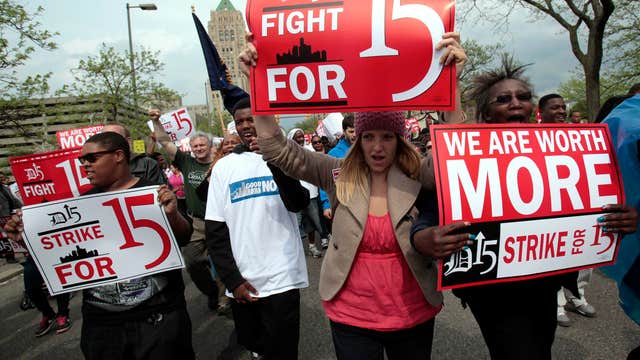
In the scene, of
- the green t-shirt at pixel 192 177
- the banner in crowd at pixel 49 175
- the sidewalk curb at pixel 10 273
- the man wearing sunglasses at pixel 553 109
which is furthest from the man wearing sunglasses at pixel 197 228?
the sidewalk curb at pixel 10 273

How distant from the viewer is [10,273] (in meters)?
7.25

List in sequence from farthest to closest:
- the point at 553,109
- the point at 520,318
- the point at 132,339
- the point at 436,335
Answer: the point at 553,109 < the point at 436,335 < the point at 132,339 < the point at 520,318

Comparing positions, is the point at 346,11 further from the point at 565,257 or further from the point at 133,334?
the point at 133,334

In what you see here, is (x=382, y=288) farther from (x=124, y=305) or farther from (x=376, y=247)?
(x=124, y=305)

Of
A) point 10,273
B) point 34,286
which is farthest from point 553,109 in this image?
point 10,273

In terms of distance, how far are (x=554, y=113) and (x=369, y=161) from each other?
3024mm

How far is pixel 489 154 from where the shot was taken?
1671 millimetres

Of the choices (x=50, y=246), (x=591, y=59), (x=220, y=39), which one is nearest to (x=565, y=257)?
(x=50, y=246)

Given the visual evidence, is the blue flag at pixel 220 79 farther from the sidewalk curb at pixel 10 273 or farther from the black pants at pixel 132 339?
the sidewalk curb at pixel 10 273

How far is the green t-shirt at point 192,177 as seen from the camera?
4.50m

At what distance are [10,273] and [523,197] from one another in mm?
9028

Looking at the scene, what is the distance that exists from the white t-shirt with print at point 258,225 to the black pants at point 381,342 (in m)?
0.73

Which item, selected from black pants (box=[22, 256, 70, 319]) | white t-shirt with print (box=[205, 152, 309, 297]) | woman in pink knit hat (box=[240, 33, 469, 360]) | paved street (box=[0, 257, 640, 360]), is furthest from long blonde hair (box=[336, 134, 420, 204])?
black pants (box=[22, 256, 70, 319])

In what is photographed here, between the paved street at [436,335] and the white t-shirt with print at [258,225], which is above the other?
the white t-shirt with print at [258,225]
